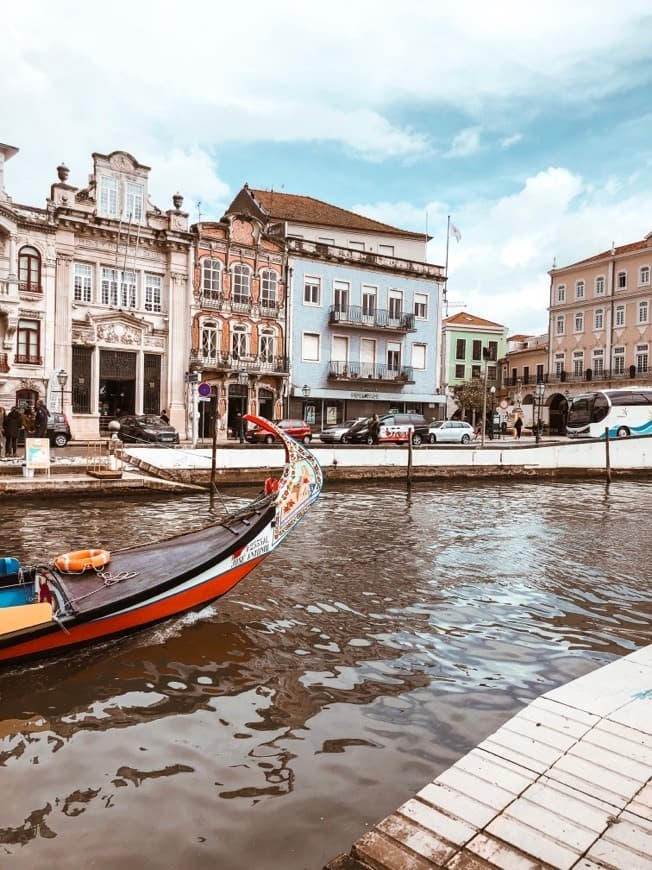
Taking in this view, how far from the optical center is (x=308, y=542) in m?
14.2

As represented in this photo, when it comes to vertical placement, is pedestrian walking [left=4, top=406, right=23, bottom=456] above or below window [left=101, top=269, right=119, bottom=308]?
below

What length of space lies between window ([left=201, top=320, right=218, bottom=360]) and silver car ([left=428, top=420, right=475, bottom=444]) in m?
12.9

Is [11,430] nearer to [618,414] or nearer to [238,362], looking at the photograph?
[238,362]

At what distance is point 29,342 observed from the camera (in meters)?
33.6

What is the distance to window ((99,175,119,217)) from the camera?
3619cm

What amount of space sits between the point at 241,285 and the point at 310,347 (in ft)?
19.5

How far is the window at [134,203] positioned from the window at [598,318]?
39.5m

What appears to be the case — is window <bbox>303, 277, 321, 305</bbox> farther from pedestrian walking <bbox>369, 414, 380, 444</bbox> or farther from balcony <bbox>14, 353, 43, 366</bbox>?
balcony <bbox>14, 353, 43, 366</bbox>

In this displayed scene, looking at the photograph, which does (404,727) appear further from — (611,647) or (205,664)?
(611,647)

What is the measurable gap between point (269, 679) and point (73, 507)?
13.1m

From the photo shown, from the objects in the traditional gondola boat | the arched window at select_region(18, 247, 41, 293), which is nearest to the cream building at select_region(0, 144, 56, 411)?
the arched window at select_region(18, 247, 41, 293)

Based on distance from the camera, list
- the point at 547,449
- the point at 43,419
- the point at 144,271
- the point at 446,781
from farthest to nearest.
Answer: the point at 144,271 < the point at 547,449 < the point at 43,419 < the point at 446,781

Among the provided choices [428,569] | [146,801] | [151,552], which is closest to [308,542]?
[428,569]

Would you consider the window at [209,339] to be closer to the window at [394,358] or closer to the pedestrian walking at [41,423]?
the window at [394,358]
